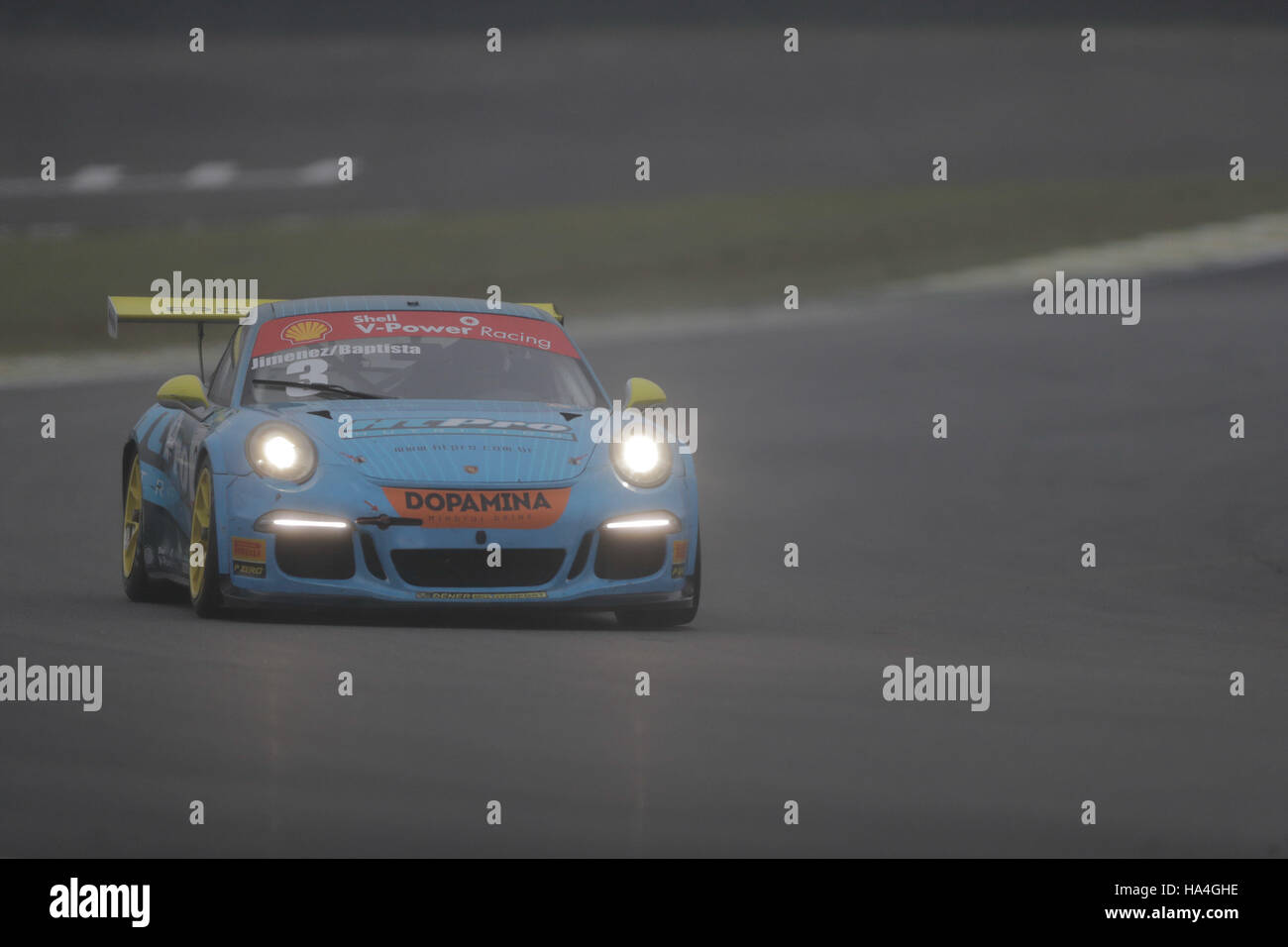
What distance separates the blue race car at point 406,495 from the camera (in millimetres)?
8398

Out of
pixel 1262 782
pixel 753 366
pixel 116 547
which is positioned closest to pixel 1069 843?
pixel 1262 782

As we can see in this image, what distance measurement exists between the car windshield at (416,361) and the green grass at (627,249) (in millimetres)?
19826

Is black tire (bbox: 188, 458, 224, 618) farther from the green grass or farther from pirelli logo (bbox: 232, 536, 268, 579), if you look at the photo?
the green grass

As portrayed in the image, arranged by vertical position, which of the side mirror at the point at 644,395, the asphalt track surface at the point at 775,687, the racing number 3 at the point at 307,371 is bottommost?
the asphalt track surface at the point at 775,687

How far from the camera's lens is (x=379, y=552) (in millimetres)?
8383

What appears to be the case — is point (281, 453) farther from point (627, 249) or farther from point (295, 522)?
point (627, 249)

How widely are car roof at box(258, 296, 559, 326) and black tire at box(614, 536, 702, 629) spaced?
66.4 inches

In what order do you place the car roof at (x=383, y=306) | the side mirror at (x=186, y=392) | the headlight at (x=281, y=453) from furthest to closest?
the car roof at (x=383, y=306), the side mirror at (x=186, y=392), the headlight at (x=281, y=453)

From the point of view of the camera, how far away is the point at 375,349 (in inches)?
380

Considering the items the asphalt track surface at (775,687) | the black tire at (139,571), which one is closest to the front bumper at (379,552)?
the asphalt track surface at (775,687)

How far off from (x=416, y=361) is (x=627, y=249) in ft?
126

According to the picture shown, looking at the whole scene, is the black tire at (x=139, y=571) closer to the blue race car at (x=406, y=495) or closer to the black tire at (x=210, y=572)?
the blue race car at (x=406, y=495)

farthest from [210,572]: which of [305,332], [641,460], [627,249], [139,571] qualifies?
[627,249]
